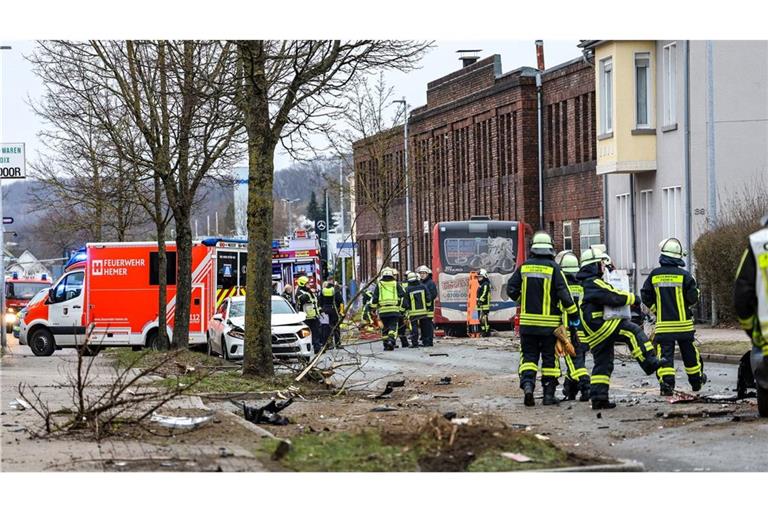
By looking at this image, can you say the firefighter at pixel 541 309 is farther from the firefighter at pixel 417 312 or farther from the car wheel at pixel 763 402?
the firefighter at pixel 417 312

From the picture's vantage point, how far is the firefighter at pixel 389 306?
98.3 ft

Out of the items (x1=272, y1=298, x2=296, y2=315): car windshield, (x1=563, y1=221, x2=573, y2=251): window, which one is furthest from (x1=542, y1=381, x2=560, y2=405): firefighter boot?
(x1=563, y1=221, x2=573, y2=251): window

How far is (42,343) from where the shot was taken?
33.0 metres

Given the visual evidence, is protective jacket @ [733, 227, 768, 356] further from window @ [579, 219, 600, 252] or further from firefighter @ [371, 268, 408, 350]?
window @ [579, 219, 600, 252]

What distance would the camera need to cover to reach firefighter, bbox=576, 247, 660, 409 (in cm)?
1485

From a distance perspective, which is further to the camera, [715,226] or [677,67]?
[677,67]

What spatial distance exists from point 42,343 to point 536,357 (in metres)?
20.3

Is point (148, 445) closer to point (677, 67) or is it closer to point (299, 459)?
point (299, 459)

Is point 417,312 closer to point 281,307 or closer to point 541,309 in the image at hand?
point 281,307

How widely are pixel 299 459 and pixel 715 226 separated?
70.6 ft

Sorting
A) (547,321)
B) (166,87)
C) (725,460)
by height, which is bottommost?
(725,460)

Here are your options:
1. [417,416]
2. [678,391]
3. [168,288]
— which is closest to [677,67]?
[168,288]

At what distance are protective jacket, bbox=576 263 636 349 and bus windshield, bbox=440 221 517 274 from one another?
21.4 metres

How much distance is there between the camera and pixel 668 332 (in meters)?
15.9
